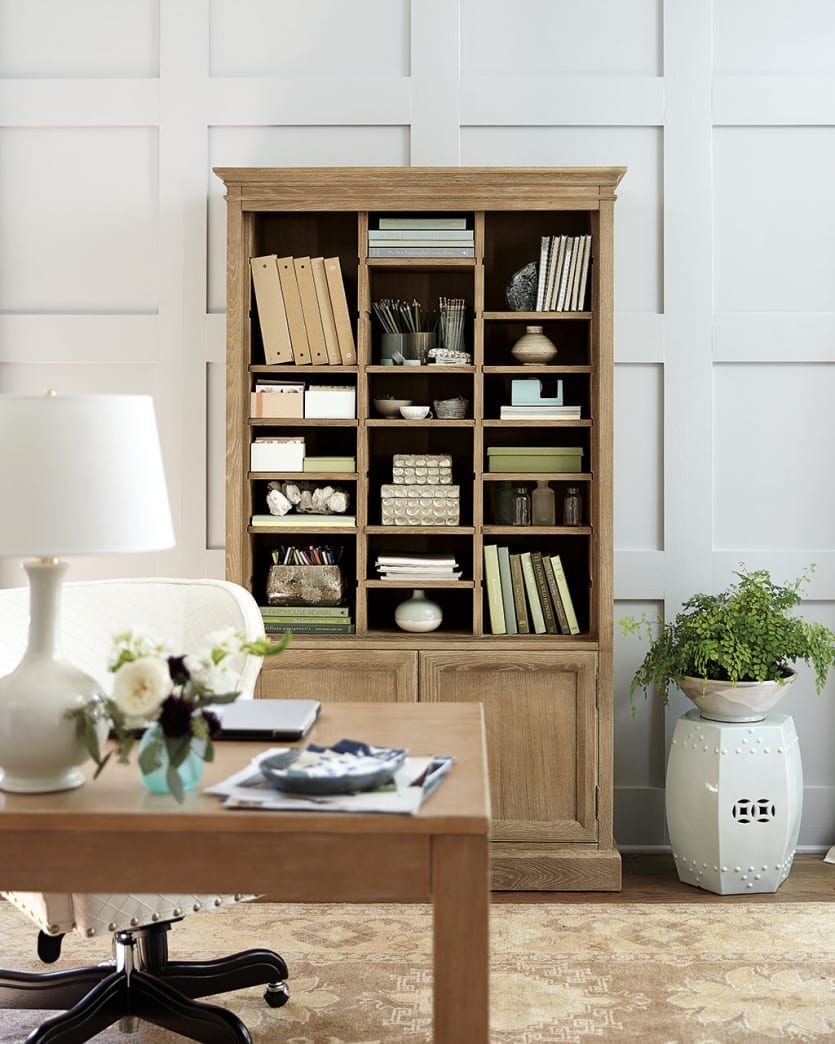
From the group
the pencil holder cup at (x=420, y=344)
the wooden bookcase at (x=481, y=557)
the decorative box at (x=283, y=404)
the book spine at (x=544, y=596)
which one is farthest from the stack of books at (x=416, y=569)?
the pencil holder cup at (x=420, y=344)

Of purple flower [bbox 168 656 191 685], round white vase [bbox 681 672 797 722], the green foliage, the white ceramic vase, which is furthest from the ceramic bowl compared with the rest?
purple flower [bbox 168 656 191 685]

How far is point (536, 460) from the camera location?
3285 millimetres

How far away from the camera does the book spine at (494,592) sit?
327cm

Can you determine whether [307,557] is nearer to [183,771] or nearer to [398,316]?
[398,316]

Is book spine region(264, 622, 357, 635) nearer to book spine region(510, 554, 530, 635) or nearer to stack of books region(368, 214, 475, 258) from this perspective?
book spine region(510, 554, 530, 635)

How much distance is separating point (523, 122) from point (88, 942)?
2715mm

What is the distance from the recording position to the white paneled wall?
3.52m

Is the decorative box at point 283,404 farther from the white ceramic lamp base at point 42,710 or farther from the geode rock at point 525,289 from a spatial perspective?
the white ceramic lamp base at point 42,710

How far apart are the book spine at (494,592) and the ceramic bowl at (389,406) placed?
1.61ft

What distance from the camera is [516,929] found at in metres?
2.86

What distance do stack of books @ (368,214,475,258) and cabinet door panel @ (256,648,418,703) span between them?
1160 millimetres

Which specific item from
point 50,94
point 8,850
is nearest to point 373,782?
point 8,850

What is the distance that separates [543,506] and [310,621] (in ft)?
2.57

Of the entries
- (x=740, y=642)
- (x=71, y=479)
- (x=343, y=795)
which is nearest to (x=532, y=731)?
(x=740, y=642)
